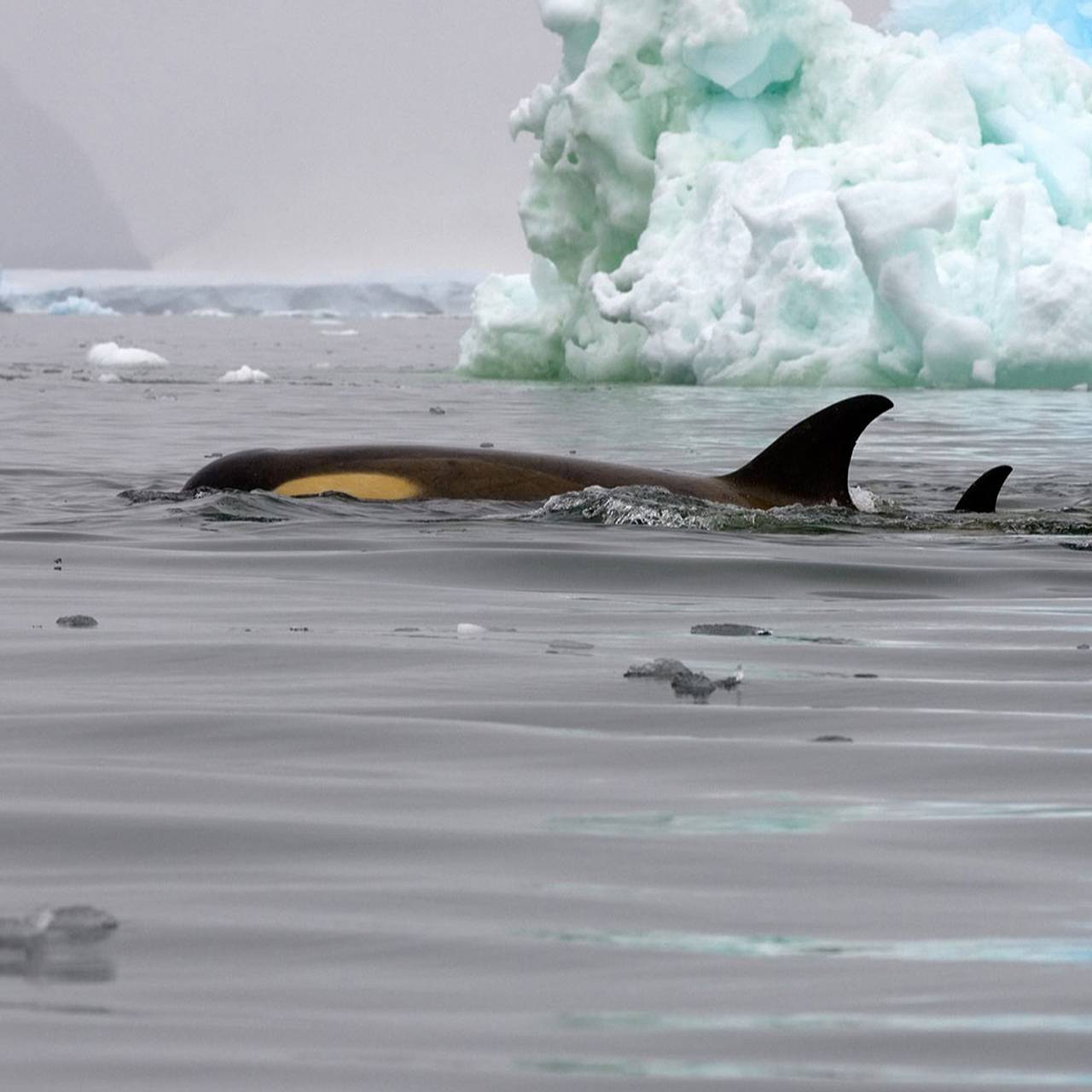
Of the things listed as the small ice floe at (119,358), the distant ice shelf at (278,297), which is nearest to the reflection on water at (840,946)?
the small ice floe at (119,358)

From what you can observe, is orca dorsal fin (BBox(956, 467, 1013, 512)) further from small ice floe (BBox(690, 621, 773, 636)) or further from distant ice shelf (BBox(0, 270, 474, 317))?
distant ice shelf (BBox(0, 270, 474, 317))

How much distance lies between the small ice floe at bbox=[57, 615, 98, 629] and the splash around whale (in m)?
3.38

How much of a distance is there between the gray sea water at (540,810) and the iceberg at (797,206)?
17.7m

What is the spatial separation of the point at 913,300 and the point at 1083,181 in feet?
14.5

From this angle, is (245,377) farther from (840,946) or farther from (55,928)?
(840,946)

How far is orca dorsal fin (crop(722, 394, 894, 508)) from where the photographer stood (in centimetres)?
901

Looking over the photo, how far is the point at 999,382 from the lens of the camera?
88.3ft

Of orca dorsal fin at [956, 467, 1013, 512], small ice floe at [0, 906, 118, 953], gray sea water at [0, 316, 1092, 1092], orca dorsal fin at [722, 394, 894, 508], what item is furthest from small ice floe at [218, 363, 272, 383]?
small ice floe at [0, 906, 118, 953]

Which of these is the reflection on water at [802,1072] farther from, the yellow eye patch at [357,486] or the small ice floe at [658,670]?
the yellow eye patch at [357,486]

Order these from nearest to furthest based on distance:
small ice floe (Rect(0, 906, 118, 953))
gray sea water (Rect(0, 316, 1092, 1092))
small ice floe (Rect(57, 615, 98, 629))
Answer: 1. gray sea water (Rect(0, 316, 1092, 1092))
2. small ice floe (Rect(0, 906, 118, 953))
3. small ice floe (Rect(57, 615, 98, 629))

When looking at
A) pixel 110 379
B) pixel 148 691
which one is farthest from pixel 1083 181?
pixel 148 691

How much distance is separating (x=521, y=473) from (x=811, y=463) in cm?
127

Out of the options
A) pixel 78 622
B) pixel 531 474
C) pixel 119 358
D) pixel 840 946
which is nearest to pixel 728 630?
pixel 78 622

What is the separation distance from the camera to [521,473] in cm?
907
